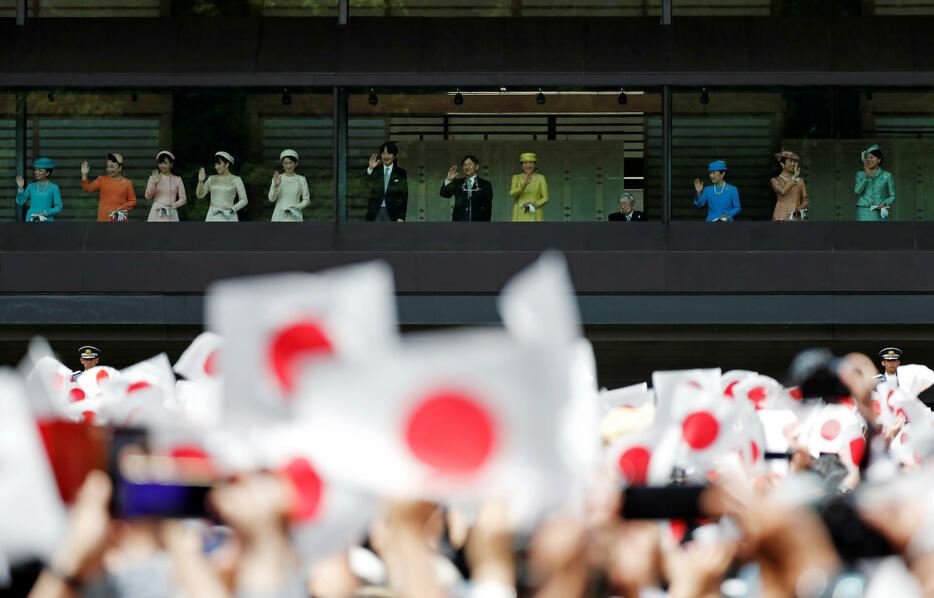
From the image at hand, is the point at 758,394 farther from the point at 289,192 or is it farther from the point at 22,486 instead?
the point at 289,192

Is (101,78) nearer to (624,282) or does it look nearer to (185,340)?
(185,340)

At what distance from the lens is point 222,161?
1798 centimetres

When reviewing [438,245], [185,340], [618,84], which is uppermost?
[618,84]

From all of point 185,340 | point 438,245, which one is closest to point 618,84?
point 438,245

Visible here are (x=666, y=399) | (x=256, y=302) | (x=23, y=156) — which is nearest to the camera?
(x=256, y=302)

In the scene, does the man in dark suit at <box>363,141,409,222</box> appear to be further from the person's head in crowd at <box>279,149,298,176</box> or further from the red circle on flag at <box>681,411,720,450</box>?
the red circle on flag at <box>681,411,720,450</box>

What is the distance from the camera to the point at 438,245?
61.7 feet

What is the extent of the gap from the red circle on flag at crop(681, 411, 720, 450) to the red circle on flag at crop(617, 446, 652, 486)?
394 millimetres

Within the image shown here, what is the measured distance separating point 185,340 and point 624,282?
5421 mm

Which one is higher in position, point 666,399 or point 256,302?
point 256,302

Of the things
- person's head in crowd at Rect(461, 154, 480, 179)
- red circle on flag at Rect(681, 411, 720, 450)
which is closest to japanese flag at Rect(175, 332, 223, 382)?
red circle on flag at Rect(681, 411, 720, 450)

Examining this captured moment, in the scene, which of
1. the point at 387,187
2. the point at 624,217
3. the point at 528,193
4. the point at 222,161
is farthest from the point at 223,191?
the point at 624,217

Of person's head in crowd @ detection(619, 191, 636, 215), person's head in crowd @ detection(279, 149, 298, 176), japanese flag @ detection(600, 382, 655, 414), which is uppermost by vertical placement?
person's head in crowd @ detection(279, 149, 298, 176)

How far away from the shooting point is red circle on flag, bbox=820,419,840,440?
622 centimetres
